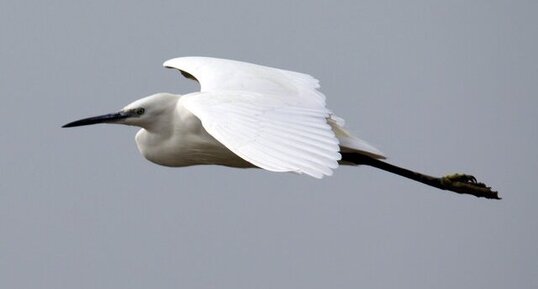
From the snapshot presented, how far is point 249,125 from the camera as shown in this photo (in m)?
8.84

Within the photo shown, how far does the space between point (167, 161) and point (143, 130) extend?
323 mm

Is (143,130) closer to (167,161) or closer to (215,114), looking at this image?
(167,161)

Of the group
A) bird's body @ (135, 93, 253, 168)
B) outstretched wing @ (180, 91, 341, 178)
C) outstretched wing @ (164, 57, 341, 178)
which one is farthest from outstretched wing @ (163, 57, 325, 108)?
outstretched wing @ (180, 91, 341, 178)

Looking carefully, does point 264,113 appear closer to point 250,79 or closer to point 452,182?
point 250,79

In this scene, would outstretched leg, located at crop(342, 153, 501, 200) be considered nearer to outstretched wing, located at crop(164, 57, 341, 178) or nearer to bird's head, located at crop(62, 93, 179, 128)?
outstretched wing, located at crop(164, 57, 341, 178)

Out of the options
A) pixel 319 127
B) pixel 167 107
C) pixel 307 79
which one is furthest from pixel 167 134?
pixel 319 127

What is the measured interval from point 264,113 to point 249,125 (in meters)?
0.37

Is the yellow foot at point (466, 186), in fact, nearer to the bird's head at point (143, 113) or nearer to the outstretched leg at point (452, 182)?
the outstretched leg at point (452, 182)

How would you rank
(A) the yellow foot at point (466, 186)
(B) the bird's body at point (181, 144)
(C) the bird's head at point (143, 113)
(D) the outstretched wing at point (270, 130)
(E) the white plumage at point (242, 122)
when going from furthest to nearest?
(A) the yellow foot at point (466, 186) < (C) the bird's head at point (143, 113) < (B) the bird's body at point (181, 144) < (E) the white plumage at point (242, 122) < (D) the outstretched wing at point (270, 130)

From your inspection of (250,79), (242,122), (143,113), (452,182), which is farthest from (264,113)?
(452,182)

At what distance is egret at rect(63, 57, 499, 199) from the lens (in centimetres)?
832

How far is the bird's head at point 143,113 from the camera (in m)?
10.7

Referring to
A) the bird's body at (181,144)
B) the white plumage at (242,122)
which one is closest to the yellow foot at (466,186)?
the white plumage at (242,122)

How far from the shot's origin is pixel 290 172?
25.5ft
